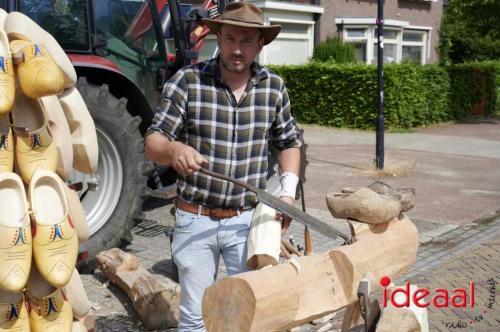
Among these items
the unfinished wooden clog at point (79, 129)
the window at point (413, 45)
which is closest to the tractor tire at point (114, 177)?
the unfinished wooden clog at point (79, 129)

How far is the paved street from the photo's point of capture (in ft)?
13.8

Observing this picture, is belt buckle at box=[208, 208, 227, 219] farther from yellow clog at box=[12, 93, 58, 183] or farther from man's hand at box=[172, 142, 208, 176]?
yellow clog at box=[12, 93, 58, 183]

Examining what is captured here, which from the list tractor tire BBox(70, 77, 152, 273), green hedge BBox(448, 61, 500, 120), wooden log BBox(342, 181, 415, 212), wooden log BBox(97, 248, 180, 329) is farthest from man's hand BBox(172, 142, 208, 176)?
green hedge BBox(448, 61, 500, 120)

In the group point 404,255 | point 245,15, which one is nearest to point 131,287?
point 404,255

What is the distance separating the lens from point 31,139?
93.1 inches

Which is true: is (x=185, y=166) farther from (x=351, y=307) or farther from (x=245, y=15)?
(x=351, y=307)

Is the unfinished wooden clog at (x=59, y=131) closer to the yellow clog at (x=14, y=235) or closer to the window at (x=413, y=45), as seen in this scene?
the yellow clog at (x=14, y=235)

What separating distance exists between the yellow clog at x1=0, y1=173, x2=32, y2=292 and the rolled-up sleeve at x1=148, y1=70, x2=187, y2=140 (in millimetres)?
680

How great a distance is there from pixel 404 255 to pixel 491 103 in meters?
16.4

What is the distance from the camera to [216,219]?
112 inches

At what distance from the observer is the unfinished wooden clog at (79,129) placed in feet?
8.46

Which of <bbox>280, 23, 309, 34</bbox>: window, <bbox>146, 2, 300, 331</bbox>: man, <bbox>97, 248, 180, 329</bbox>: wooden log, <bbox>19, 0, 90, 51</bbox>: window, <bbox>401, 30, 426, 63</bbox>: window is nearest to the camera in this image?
<bbox>146, 2, 300, 331</bbox>: man

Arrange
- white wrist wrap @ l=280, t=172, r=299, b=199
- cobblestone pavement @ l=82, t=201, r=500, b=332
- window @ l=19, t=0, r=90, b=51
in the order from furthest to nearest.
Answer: window @ l=19, t=0, r=90, b=51, cobblestone pavement @ l=82, t=201, r=500, b=332, white wrist wrap @ l=280, t=172, r=299, b=199

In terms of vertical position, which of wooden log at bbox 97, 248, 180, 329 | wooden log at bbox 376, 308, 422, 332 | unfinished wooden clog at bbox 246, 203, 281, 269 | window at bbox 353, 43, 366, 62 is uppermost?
window at bbox 353, 43, 366, 62
